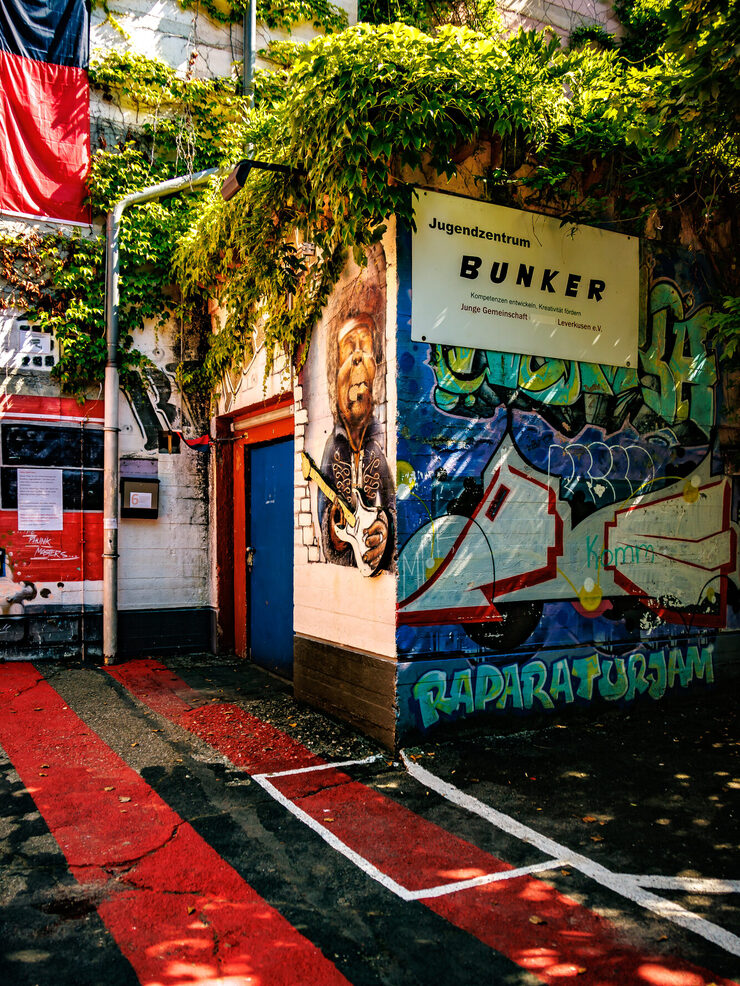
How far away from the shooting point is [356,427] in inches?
225

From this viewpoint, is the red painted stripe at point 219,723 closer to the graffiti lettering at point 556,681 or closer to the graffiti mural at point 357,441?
the graffiti lettering at point 556,681

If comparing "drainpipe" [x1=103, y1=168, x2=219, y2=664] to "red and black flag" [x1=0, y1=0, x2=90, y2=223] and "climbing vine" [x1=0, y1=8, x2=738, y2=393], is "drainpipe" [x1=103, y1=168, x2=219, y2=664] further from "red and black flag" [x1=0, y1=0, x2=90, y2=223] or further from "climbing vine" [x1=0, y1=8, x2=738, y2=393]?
"red and black flag" [x1=0, y1=0, x2=90, y2=223]

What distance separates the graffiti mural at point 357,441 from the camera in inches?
212

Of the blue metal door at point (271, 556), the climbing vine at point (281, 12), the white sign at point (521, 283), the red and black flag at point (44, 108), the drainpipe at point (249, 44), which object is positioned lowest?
the blue metal door at point (271, 556)

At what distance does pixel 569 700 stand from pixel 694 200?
4746 millimetres

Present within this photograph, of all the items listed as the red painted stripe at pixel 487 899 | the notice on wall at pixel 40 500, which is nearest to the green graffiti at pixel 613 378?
the red painted stripe at pixel 487 899

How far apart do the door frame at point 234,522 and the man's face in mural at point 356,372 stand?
7.55 feet

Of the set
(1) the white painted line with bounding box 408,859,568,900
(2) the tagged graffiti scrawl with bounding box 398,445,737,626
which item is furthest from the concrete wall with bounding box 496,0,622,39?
(1) the white painted line with bounding box 408,859,568,900

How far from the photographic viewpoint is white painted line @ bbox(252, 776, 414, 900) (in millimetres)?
3527

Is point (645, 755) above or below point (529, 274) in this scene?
below

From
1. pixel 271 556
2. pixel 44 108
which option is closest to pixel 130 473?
pixel 271 556

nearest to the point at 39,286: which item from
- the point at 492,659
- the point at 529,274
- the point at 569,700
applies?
the point at 529,274

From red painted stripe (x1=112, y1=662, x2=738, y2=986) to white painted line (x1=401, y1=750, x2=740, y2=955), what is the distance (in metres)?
0.27

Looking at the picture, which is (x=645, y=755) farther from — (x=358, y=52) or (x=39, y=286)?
(x=39, y=286)
